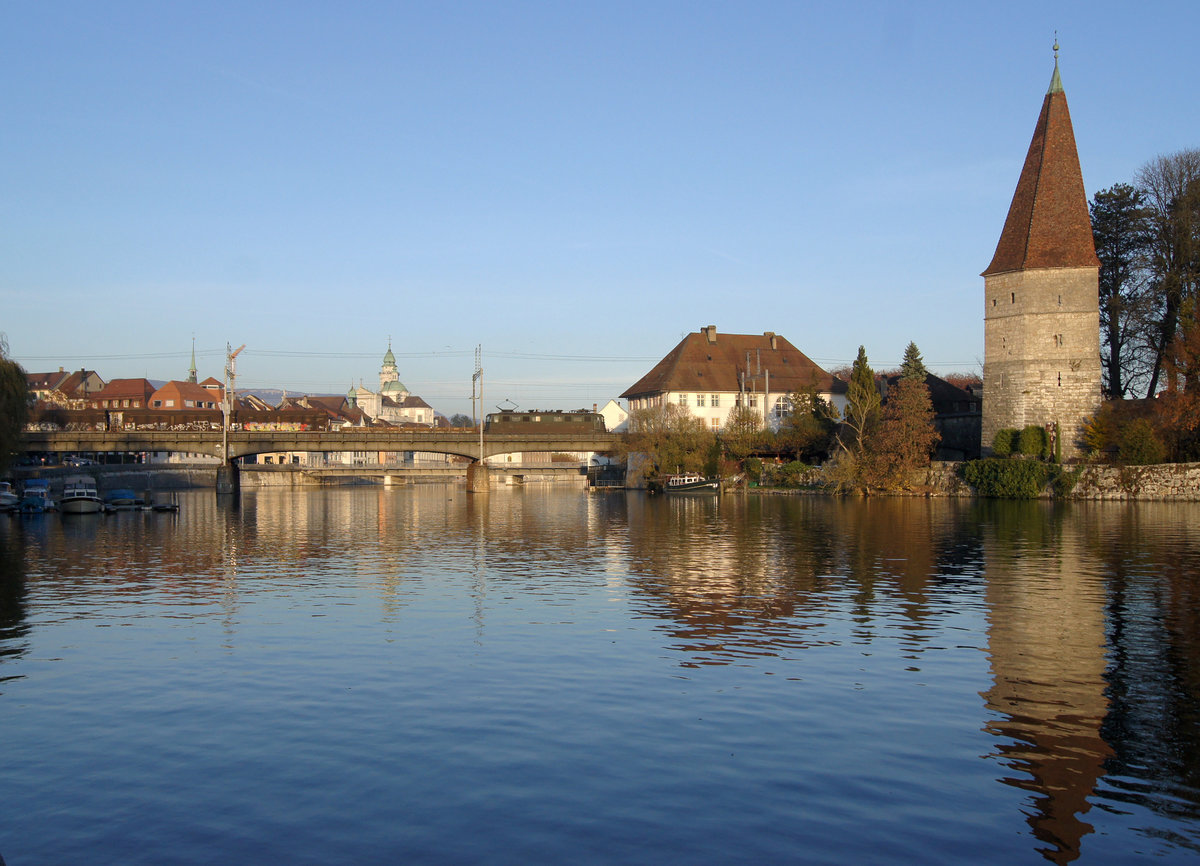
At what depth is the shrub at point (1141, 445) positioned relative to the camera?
60.1 metres

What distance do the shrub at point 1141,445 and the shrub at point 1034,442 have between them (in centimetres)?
670

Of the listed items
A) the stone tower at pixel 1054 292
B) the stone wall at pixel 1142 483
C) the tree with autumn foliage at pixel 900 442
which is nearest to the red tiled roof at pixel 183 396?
the tree with autumn foliage at pixel 900 442

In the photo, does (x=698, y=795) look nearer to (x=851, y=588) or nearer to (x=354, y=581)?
(x=851, y=588)

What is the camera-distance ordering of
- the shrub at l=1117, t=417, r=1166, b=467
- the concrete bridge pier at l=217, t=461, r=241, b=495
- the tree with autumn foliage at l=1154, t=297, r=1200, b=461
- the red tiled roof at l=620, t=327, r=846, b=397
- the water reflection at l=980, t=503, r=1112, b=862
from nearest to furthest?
the water reflection at l=980, t=503, r=1112, b=862 < the tree with autumn foliage at l=1154, t=297, r=1200, b=461 < the shrub at l=1117, t=417, r=1166, b=467 < the concrete bridge pier at l=217, t=461, r=241, b=495 < the red tiled roof at l=620, t=327, r=846, b=397

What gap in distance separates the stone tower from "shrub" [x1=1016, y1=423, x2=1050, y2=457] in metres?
0.81

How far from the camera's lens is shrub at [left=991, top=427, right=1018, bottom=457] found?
69.4m

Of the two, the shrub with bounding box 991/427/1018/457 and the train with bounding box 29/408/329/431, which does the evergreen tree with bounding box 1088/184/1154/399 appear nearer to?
the shrub with bounding box 991/427/1018/457

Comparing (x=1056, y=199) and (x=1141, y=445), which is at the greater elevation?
(x=1056, y=199)

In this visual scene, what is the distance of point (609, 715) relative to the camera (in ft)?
40.7

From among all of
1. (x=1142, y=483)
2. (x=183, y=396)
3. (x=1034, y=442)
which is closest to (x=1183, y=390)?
(x=1142, y=483)

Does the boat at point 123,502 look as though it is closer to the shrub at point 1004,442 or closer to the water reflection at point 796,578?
the water reflection at point 796,578

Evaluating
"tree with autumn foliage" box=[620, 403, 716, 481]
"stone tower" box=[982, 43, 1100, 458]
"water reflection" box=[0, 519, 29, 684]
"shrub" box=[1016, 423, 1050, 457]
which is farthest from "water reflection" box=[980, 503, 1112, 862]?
"tree with autumn foliage" box=[620, 403, 716, 481]

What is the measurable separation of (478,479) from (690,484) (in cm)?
2033

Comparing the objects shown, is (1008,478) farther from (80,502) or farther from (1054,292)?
(80,502)
